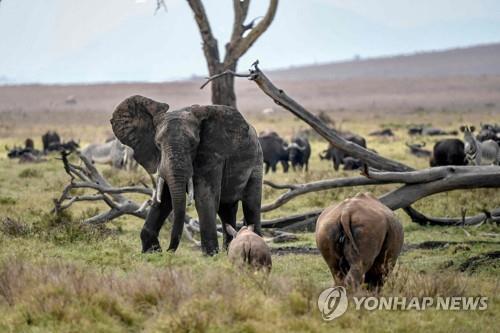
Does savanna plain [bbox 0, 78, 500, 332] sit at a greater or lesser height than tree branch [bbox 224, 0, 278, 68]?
lesser

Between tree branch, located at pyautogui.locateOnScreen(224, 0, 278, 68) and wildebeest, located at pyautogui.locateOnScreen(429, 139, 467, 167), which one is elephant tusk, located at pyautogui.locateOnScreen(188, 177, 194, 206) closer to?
tree branch, located at pyautogui.locateOnScreen(224, 0, 278, 68)

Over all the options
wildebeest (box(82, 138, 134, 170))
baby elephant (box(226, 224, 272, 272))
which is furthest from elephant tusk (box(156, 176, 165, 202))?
wildebeest (box(82, 138, 134, 170))

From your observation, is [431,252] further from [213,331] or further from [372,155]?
[213,331]

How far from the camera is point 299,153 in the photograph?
96.9 feet

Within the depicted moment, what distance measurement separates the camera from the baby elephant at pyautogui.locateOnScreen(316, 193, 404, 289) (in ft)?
26.9

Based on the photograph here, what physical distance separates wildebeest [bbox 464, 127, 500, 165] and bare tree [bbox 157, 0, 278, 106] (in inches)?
215

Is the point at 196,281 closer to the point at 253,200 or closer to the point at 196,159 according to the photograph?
the point at 196,159

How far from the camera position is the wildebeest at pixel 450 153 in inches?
916

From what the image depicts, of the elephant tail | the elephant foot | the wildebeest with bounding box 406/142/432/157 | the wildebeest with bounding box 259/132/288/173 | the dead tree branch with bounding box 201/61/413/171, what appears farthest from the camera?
the wildebeest with bounding box 406/142/432/157

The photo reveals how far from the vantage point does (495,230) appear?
14.4 meters

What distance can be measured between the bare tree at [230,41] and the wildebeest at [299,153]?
746 cm

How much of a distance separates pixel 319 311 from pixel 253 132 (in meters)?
5.23

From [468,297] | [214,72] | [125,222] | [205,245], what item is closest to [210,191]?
[205,245]

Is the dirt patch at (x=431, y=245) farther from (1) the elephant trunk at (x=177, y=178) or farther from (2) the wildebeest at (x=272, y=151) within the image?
(2) the wildebeest at (x=272, y=151)
